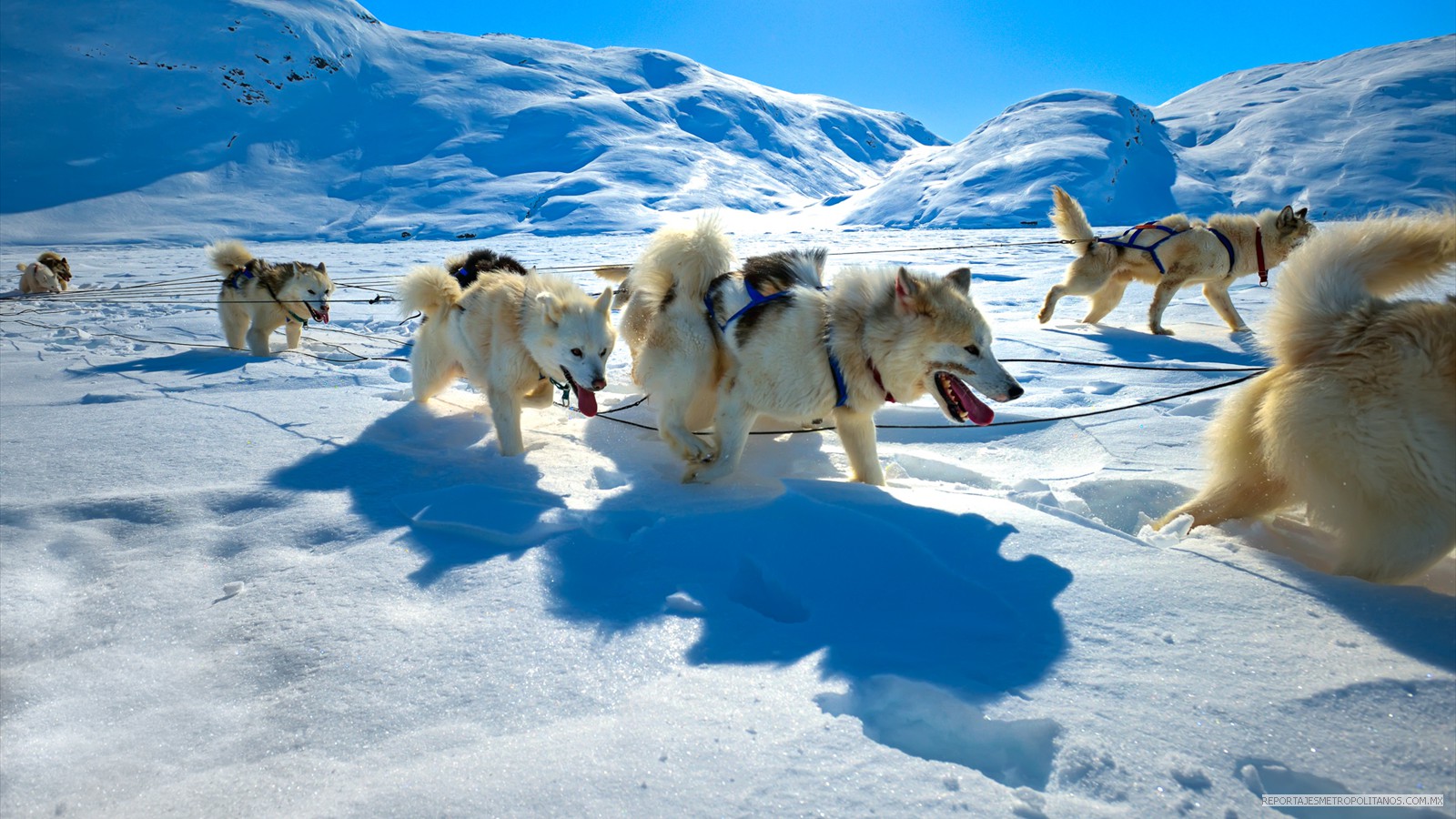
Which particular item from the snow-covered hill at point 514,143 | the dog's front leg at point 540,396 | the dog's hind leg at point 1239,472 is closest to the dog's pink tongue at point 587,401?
the dog's front leg at point 540,396

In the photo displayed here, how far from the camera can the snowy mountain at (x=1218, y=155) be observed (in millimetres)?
37094

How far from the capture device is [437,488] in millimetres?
3123

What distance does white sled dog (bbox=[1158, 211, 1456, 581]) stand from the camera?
2.03 metres

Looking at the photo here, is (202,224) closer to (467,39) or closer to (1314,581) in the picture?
(1314,581)

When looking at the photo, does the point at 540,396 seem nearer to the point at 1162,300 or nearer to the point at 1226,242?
the point at 1162,300

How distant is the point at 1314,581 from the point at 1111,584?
0.60 m

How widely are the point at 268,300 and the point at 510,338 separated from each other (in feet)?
14.5

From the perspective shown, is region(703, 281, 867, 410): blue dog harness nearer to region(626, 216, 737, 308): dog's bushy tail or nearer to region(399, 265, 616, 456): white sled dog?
region(626, 216, 737, 308): dog's bushy tail

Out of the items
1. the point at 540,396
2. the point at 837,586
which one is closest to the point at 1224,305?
the point at 540,396

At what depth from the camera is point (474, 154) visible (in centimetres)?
6116

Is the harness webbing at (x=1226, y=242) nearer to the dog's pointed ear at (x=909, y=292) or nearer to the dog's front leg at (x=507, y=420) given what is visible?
the dog's pointed ear at (x=909, y=292)

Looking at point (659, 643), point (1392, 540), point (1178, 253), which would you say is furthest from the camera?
point (1178, 253)

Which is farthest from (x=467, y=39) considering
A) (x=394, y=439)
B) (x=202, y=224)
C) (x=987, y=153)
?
(x=394, y=439)

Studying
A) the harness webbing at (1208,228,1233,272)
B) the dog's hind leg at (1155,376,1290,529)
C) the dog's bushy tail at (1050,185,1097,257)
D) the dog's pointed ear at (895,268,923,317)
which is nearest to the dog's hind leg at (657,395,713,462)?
the dog's pointed ear at (895,268,923,317)
